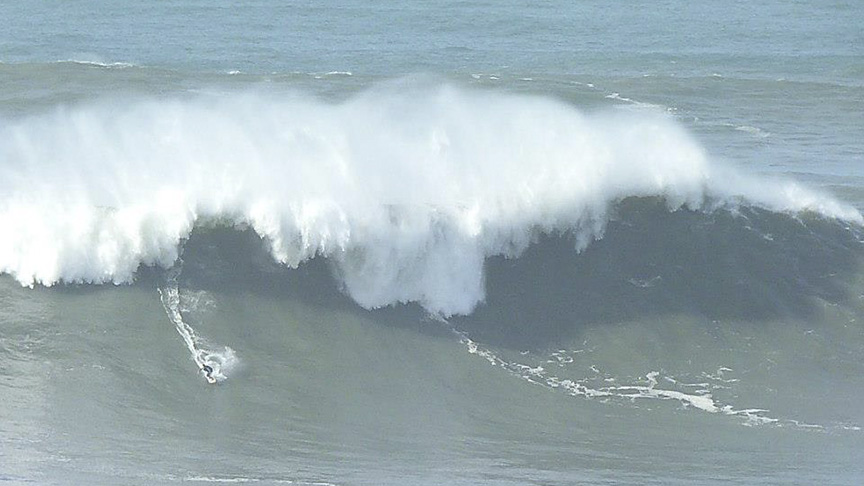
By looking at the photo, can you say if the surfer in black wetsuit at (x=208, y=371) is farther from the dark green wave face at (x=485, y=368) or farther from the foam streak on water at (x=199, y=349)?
the dark green wave face at (x=485, y=368)

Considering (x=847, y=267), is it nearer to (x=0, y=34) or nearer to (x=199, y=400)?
(x=199, y=400)

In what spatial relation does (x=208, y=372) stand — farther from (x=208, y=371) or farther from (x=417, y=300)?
(x=417, y=300)

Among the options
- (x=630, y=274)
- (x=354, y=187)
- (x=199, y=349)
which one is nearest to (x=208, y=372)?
(x=199, y=349)

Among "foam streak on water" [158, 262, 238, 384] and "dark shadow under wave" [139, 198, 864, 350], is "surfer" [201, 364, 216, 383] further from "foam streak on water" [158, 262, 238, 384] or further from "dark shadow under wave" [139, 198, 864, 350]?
"dark shadow under wave" [139, 198, 864, 350]

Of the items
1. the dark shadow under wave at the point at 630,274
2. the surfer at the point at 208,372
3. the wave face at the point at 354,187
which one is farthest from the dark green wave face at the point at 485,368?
the wave face at the point at 354,187

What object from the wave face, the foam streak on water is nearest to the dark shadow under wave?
the wave face

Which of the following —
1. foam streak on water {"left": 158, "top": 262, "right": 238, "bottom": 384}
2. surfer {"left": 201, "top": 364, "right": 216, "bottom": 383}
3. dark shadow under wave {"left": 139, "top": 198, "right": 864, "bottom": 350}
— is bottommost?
surfer {"left": 201, "top": 364, "right": 216, "bottom": 383}

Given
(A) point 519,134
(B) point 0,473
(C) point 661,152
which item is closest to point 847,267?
(C) point 661,152
